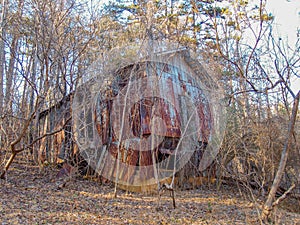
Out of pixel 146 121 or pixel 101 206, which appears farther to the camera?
pixel 146 121

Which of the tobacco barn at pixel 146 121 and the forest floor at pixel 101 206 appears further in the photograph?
the tobacco barn at pixel 146 121

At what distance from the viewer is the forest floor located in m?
5.24

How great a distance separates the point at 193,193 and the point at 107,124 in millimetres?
3448

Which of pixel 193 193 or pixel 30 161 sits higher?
pixel 30 161

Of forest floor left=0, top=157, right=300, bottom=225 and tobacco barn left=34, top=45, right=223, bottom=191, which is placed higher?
tobacco barn left=34, top=45, right=223, bottom=191

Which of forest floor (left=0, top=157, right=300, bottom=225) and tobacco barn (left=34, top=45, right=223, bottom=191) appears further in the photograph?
tobacco barn (left=34, top=45, right=223, bottom=191)

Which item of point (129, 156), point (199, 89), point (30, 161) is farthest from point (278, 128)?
point (30, 161)

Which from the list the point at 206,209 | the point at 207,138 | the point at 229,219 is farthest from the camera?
the point at 207,138

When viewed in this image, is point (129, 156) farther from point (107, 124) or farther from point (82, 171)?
point (82, 171)

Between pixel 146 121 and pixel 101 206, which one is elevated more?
pixel 146 121

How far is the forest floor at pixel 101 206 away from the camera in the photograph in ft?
17.2

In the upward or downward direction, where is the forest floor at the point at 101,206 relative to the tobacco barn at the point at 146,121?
downward

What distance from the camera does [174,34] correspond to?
9641mm

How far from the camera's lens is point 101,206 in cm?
623
